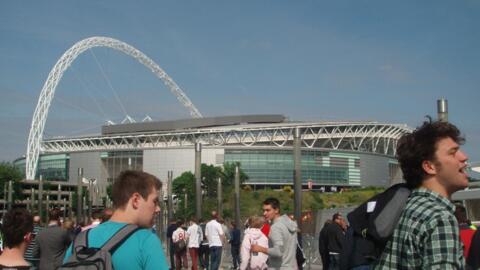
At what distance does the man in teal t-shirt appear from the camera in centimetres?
358

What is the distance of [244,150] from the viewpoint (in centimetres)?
13238

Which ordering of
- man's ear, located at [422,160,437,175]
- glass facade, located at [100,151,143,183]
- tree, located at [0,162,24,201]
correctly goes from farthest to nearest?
glass facade, located at [100,151,143,183] → tree, located at [0,162,24,201] → man's ear, located at [422,160,437,175]

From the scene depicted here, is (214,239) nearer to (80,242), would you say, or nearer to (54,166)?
(80,242)

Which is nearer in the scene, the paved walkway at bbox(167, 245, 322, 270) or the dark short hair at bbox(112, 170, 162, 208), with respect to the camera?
the dark short hair at bbox(112, 170, 162, 208)

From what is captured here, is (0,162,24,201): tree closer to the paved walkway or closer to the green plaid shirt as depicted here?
the paved walkway

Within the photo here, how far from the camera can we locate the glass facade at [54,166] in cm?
14188

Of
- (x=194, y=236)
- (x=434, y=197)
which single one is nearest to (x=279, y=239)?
(x=434, y=197)

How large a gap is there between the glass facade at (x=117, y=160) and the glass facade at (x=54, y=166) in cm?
992

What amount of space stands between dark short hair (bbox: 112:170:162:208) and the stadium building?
12265cm

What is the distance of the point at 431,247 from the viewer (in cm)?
301

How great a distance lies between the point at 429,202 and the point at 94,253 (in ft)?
5.50

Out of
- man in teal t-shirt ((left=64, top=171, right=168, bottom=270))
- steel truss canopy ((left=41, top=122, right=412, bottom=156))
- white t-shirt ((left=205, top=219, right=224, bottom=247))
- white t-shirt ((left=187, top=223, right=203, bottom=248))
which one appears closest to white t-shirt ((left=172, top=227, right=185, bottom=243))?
white t-shirt ((left=187, top=223, right=203, bottom=248))

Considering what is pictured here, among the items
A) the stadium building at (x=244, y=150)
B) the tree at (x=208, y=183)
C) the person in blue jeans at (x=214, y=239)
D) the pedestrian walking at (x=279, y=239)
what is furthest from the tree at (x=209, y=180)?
the pedestrian walking at (x=279, y=239)

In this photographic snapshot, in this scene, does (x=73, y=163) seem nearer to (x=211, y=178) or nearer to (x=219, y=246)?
(x=211, y=178)
